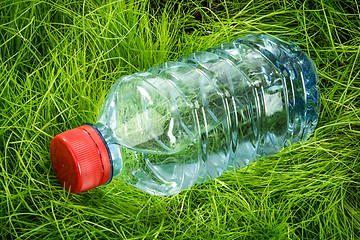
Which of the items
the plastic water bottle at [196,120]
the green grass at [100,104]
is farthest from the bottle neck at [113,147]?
the green grass at [100,104]

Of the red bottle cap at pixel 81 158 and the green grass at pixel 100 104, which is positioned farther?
the green grass at pixel 100 104

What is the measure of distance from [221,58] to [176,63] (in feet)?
0.41

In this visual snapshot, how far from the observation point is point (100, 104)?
1088mm

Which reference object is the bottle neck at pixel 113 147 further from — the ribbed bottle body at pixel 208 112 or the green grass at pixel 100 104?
the green grass at pixel 100 104

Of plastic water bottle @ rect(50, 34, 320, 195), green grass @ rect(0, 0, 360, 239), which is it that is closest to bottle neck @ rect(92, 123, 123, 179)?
plastic water bottle @ rect(50, 34, 320, 195)

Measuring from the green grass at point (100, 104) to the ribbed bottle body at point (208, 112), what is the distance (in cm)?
7

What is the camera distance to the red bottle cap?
80 centimetres

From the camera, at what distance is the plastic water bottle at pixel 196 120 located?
85cm

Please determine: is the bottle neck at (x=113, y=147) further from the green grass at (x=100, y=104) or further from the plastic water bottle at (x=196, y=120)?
the green grass at (x=100, y=104)

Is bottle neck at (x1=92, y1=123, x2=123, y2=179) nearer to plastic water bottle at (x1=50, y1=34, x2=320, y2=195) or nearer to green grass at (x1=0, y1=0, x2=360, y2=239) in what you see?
plastic water bottle at (x1=50, y1=34, x2=320, y2=195)

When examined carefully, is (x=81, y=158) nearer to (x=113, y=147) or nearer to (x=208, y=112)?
(x=113, y=147)

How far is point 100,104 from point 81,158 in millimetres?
314

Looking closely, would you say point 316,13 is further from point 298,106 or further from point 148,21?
point 148,21

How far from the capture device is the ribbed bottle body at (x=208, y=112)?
0.90 meters
